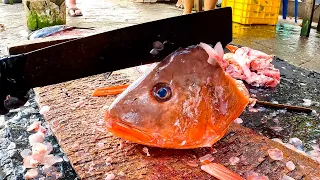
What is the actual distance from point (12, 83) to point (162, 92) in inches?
30.5

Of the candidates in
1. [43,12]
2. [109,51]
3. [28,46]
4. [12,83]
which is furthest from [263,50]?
[12,83]

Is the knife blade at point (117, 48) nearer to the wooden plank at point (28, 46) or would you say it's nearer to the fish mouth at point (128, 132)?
the fish mouth at point (128, 132)

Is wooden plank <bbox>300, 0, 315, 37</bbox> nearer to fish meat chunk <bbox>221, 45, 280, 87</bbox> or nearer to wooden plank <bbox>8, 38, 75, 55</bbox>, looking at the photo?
fish meat chunk <bbox>221, 45, 280, 87</bbox>

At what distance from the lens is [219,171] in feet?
5.94

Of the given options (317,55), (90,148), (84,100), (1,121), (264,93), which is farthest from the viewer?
(317,55)

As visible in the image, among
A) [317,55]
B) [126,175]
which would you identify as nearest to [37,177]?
[126,175]

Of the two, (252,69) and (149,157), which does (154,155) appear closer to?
(149,157)

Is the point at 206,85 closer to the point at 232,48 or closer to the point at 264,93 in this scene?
the point at 264,93

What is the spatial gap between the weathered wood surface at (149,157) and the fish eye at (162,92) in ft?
1.10

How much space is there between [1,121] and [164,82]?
132 cm

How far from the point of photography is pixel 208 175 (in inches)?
71.9

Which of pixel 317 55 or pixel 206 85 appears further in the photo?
pixel 317 55

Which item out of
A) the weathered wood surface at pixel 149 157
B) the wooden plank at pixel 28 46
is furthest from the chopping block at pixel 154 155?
the wooden plank at pixel 28 46

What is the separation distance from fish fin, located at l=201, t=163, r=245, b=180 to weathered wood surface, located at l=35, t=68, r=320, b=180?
34mm
